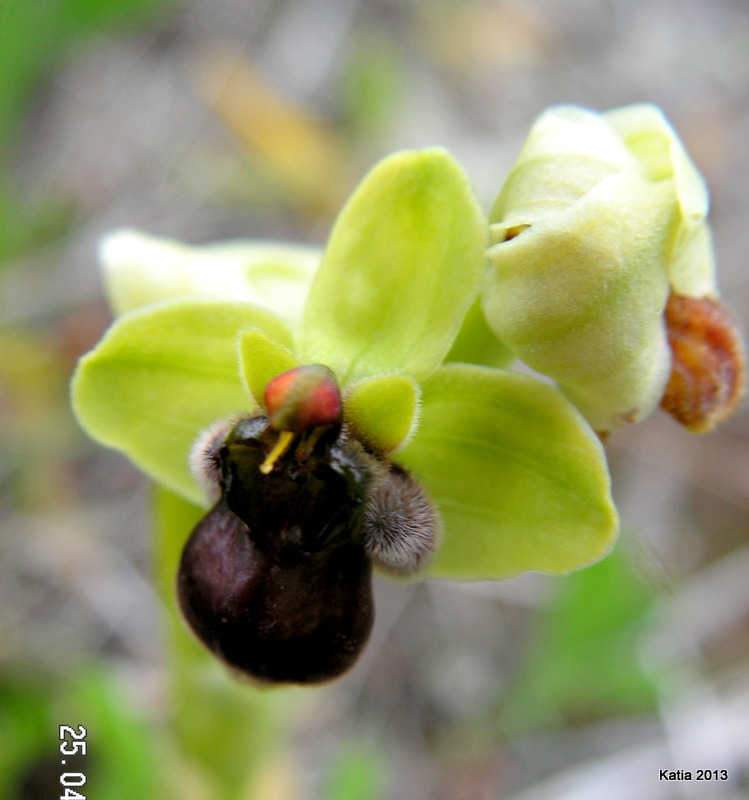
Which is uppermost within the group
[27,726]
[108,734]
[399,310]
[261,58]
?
[399,310]

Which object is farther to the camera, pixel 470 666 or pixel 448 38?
pixel 448 38

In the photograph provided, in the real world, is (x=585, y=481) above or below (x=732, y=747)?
above

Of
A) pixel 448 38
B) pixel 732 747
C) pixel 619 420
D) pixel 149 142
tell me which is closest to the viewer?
pixel 619 420

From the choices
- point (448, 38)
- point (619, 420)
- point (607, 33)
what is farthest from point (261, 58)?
point (619, 420)

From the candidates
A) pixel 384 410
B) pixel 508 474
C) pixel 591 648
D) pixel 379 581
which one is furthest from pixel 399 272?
pixel 379 581

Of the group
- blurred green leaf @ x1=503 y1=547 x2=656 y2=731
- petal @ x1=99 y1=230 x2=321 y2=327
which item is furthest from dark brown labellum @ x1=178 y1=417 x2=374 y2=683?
blurred green leaf @ x1=503 y1=547 x2=656 y2=731

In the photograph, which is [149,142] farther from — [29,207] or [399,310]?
[399,310]

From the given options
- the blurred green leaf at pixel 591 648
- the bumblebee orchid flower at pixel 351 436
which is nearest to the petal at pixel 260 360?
the bumblebee orchid flower at pixel 351 436

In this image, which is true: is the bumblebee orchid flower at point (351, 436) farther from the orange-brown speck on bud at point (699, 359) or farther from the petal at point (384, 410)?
the orange-brown speck on bud at point (699, 359)
